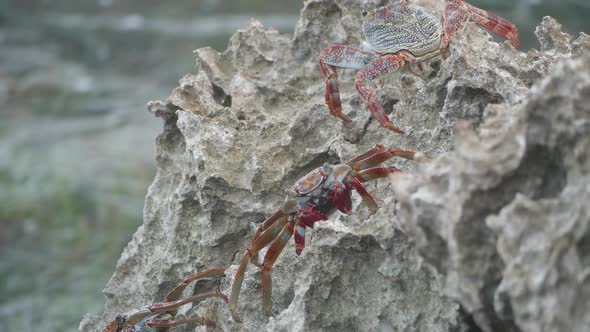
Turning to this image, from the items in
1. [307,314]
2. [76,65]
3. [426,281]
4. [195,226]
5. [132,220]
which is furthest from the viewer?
[76,65]

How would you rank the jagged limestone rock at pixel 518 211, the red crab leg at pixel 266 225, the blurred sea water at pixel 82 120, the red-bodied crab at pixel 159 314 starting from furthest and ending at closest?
the blurred sea water at pixel 82 120 → the red-bodied crab at pixel 159 314 → the red crab leg at pixel 266 225 → the jagged limestone rock at pixel 518 211

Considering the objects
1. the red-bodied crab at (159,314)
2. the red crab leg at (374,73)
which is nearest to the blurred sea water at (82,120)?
the red-bodied crab at (159,314)

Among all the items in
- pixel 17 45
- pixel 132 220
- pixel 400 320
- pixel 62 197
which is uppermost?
pixel 17 45

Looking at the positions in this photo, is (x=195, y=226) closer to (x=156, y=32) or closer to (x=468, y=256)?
(x=468, y=256)

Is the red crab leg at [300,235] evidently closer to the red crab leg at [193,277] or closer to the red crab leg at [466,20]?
the red crab leg at [193,277]

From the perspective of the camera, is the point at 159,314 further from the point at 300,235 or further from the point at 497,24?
the point at 497,24

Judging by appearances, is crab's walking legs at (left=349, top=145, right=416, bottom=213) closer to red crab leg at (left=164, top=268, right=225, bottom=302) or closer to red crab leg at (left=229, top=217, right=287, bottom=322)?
red crab leg at (left=229, top=217, right=287, bottom=322)

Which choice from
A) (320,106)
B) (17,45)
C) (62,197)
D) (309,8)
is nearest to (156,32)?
(17,45)
